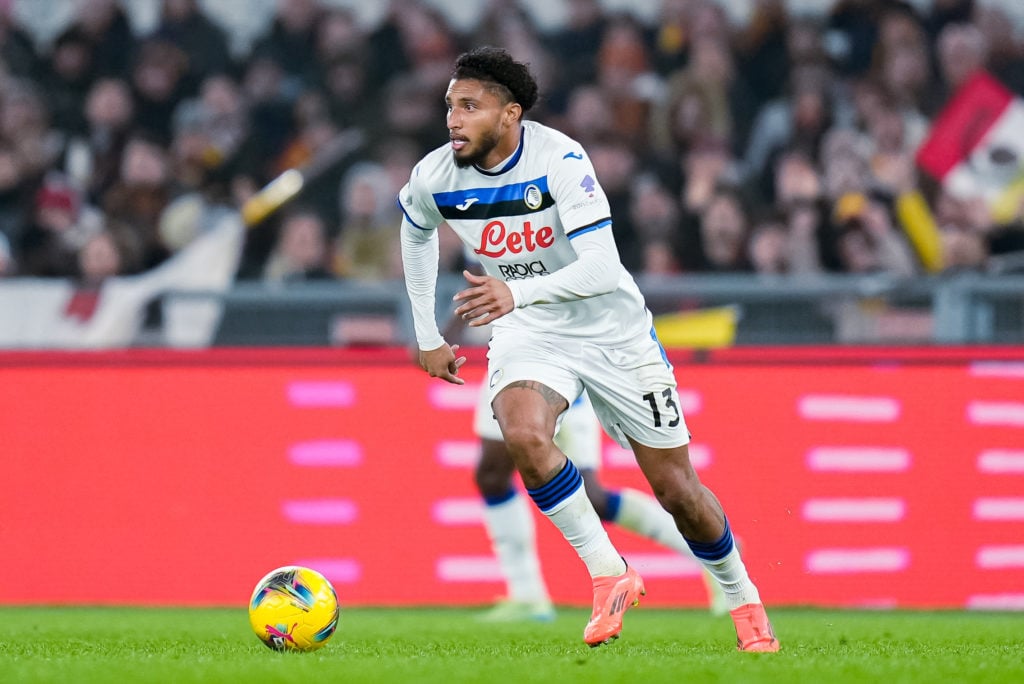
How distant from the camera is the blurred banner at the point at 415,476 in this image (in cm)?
856

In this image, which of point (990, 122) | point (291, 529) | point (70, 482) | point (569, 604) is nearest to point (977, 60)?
point (990, 122)

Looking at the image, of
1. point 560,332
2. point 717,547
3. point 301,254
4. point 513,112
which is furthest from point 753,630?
point 301,254

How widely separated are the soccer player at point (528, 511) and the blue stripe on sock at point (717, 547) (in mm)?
2170

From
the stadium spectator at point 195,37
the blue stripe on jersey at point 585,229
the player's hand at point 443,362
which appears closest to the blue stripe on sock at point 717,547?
the player's hand at point 443,362

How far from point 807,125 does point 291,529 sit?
5.38 m

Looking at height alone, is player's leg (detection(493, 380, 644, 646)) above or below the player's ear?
below

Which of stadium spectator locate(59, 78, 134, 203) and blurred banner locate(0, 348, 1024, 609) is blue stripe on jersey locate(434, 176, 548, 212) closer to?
blurred banner locate(0, 348, 1024, 609)

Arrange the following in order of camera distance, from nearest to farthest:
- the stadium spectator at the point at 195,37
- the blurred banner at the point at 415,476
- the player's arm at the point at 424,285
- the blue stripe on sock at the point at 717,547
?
the blue stripe on sock at the point at 717,547 < the player's arm at the point at 424,285 < the blurred banner at the point at 415,476 < the stadium spectator at the point at 195,37

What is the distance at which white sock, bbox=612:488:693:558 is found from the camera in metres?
7.92

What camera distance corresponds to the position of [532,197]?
5.55m

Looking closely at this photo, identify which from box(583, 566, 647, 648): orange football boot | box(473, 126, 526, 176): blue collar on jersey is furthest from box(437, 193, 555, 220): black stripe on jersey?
box(583, 566, 647, 648): orange football boot

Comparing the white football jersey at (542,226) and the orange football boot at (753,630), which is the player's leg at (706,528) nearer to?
the orange football boot at (753,630)

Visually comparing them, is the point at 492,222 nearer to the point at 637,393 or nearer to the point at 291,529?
the point at 637,393

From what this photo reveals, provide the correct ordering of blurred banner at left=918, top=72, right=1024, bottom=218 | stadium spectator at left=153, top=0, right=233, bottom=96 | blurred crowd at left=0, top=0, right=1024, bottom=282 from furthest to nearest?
1. stadium spectator at left=153, top=0, right=233, bottom=96
2. blurred banner at left=918, top=72, right=1024, bottom=218
3. blurred crowd at left=0, top=0, right=1024, bottom=282
